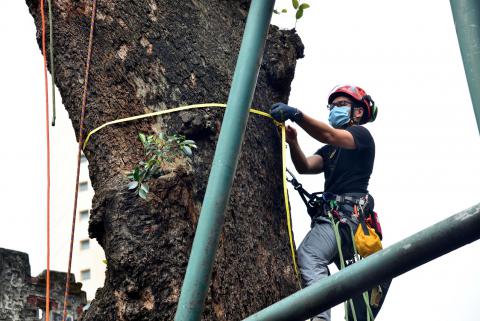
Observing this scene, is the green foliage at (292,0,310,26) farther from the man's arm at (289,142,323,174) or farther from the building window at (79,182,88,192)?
the building window at (79,182,88,192)

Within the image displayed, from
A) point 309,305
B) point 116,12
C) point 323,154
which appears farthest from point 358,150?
point 309,305

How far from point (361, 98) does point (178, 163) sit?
1871 mm

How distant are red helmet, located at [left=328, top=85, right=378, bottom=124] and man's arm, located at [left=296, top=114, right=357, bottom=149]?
381 mm

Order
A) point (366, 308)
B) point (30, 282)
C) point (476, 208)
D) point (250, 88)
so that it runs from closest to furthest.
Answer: point (476, 208) → point (250, 88) → point (366, 308) → point (30, 282)

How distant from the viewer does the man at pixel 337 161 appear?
14.4ft

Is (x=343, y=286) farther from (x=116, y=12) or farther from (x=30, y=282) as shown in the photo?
(x=30, y=282)

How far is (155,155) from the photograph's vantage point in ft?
11.3

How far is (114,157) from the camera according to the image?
3.53 m

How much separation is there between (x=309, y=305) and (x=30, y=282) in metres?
6.31

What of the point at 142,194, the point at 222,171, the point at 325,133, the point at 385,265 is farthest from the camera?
the point at 325,133

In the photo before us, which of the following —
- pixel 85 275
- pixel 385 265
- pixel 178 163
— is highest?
pixel 85 275

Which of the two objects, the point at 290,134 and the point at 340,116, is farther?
the point at 340,116

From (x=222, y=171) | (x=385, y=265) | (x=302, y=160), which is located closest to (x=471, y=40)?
(x=385, y=265)

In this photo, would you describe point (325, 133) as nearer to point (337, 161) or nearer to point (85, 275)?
point (337, 161)
